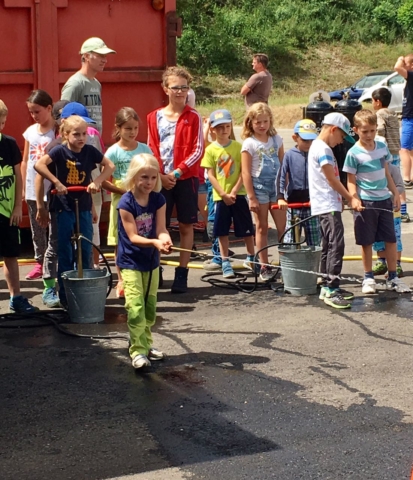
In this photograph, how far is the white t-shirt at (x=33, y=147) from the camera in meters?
8.58

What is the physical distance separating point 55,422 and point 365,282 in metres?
3.84

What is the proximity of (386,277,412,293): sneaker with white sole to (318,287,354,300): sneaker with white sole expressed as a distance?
419 millimetres

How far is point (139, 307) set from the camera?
634cm

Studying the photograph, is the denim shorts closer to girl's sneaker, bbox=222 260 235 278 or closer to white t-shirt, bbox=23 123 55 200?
girl's sneaker, bbox=222 260 235 278

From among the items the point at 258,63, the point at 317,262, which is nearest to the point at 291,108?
the point at 258,63

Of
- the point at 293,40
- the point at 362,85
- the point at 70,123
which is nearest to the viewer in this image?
the point at 70,123

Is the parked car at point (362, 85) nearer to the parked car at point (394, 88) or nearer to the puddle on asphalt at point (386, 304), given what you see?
the parked car at point (394, 88)

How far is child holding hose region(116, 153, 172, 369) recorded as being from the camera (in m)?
6.33

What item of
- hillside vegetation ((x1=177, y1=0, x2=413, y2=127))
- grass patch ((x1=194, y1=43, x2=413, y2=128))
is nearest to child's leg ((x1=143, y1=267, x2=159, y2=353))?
grass patch ((x1=194, y1=43, x2=413, y2=128))

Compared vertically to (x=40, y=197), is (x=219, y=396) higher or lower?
lower

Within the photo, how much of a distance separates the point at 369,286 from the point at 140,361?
113 inches

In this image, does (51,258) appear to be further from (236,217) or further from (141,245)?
(236,217)

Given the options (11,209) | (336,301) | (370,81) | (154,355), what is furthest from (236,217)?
(370,81)

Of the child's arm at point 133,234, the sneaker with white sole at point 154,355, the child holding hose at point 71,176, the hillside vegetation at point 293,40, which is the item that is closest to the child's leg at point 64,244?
the child holding hose at point 71,176
